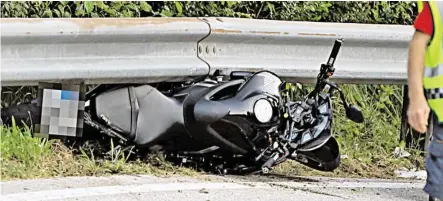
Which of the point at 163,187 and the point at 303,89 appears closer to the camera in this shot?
the point at 163,187

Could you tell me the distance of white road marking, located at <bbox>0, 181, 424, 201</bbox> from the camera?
189 inches

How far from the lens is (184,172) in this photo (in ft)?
18.7

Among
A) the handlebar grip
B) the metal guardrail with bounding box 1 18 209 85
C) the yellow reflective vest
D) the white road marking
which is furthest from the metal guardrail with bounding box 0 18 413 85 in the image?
the yellow reflective vest

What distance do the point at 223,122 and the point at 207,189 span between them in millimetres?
591

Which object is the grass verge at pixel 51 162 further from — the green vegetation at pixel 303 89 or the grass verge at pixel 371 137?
the grass verge at pixel 371 137

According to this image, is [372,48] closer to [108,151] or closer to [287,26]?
[287,26]

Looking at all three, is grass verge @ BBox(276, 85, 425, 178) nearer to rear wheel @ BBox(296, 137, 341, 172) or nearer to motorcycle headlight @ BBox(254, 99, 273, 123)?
rear wheel @ BBox(296, 137, 341, 172)

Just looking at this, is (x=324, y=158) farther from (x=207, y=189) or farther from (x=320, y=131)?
(x=207, y=189)

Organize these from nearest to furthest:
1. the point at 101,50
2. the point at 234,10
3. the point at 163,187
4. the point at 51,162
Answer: the point at 163,187
the point at 51,162
the point at 101,50
the point at 234,10

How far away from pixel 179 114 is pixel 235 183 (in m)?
0.54

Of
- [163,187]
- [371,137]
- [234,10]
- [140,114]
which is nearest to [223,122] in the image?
[140,114]

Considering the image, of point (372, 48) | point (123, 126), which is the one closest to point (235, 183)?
point (123, 126)

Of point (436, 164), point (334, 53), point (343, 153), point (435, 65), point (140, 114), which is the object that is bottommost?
point (343, 153)

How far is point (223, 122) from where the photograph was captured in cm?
575
